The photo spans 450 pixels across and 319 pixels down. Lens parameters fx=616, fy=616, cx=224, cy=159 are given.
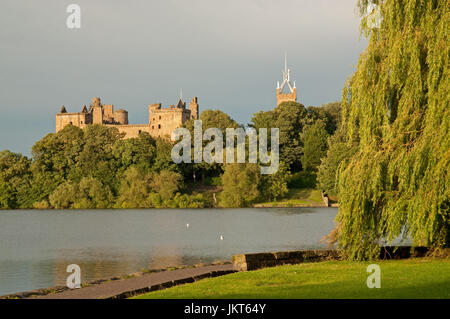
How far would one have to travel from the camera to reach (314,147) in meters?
73.2

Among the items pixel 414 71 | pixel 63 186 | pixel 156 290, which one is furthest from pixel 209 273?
pixel 63 186

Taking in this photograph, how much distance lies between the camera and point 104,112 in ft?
348

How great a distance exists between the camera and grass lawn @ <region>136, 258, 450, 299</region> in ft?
33.1

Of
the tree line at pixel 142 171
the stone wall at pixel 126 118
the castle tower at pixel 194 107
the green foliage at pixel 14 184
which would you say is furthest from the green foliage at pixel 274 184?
the castle tower at pixel 194 107

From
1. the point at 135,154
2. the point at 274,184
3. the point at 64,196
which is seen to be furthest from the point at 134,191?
the point at 274,184

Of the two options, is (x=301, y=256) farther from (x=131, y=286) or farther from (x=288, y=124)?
(x=288, y=124)

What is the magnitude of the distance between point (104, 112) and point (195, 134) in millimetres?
32433

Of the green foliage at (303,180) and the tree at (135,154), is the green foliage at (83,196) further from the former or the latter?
the green foliage at (303,180)

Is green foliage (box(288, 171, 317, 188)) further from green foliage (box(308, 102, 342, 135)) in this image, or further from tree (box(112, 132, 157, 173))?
tree (box(112, 132, 157, 173))

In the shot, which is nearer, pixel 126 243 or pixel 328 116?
pixel 126 243

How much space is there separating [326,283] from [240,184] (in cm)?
5247
